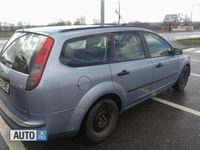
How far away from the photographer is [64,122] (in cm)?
261

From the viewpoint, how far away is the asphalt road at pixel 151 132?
2990mm

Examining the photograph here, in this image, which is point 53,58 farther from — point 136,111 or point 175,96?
point 175,96

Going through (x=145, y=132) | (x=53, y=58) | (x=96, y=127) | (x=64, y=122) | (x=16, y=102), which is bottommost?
(x=145, y=132)

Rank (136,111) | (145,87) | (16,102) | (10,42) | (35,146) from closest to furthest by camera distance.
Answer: (16,102) → (35,146) → (10,42) → (145,87) → (136,111)

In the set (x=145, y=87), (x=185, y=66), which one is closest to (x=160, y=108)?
(x=145, y=87)

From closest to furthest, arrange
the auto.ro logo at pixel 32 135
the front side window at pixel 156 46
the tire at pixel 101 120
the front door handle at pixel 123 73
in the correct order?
the auto.ro logo at pixel 32 135 < the tire at pixel 101 120 < the front door handle at pixel 123 73 < the front side window at pixel 156 46

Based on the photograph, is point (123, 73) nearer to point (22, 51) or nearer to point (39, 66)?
point (39, 66)

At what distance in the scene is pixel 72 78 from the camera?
2.55 meters

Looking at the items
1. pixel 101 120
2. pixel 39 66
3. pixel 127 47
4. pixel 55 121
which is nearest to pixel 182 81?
pixel 127 47

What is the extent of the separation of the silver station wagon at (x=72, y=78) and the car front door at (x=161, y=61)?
0.83 ft

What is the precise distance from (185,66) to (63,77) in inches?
147

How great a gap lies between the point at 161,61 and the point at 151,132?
4.71ft

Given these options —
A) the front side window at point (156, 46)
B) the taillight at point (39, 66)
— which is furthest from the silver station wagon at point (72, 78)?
the front side window at point (156, 46)

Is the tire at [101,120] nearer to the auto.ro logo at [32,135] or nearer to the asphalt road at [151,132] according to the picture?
the asphalt road at [151,132]
